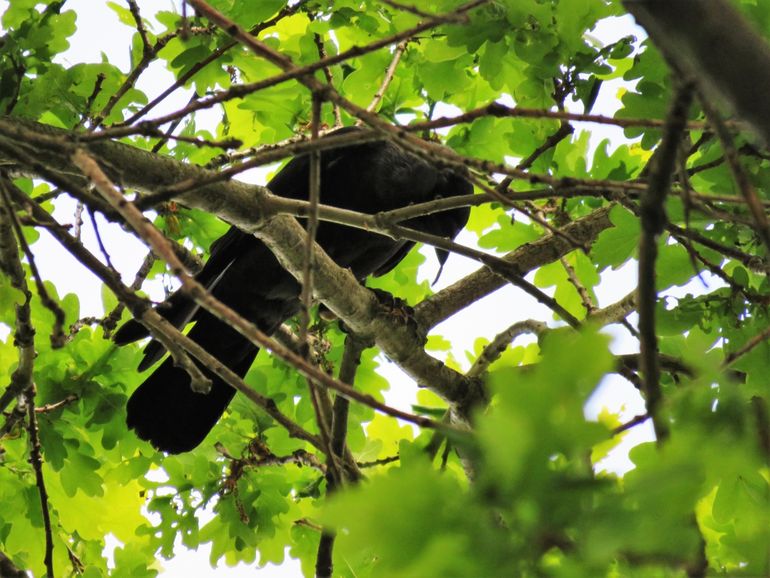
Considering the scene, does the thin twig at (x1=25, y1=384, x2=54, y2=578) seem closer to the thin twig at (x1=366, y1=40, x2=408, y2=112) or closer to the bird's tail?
the bird's tail

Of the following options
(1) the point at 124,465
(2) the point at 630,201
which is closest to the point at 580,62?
(2) the point at 630,201

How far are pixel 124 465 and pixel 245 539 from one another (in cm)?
60

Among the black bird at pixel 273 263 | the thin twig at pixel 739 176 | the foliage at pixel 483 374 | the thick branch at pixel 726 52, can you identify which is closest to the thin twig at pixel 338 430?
the foliage at pixel 483 374

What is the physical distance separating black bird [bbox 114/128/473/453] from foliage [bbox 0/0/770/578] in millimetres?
116

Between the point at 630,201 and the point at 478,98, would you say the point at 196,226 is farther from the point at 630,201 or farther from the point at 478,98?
the point at 630,201

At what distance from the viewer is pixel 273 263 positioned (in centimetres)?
376

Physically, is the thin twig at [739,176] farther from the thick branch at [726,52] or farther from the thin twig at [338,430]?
the thin twig at [338,430]

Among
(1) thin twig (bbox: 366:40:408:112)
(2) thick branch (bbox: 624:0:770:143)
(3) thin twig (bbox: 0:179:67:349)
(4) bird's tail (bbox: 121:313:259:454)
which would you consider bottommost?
(2) thick branch (bbox: 624:0:770:143)

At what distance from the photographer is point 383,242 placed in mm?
3760

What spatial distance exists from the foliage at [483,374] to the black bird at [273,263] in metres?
0.12

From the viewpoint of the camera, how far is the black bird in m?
3.53

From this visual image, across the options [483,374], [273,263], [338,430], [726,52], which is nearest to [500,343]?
[483,374]

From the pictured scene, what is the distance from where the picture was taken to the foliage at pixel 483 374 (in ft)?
2.61

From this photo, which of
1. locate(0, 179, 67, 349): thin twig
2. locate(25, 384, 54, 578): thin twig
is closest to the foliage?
locate(0, 179, 67, 349): thin twig
